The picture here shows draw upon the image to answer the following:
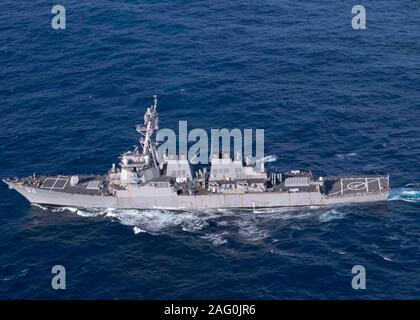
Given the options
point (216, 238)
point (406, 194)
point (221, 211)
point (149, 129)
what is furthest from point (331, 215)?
point (149, 129)

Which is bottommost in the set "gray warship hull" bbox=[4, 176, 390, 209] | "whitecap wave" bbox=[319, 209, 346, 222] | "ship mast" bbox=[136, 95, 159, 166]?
"whitecap wave" bbox=[319, 209, 346, 222]

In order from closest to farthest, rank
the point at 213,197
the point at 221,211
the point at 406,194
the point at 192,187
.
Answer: the point at 406,194, the point at 213,197, the point at 221,211, the point at 192,187

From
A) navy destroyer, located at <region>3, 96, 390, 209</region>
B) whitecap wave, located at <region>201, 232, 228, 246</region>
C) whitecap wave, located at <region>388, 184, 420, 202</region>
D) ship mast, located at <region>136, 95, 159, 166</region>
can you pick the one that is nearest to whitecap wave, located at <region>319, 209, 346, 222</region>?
navy destroyer, located at <region>3, 96, 390, 209</region>

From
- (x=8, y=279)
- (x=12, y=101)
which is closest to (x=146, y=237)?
(x=8, y=279)

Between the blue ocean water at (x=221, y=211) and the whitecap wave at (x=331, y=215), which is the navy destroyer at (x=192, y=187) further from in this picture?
the whitecap wave at (x=331, y=215)

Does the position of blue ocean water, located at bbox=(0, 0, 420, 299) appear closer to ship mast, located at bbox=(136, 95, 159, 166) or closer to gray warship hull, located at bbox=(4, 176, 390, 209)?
gray warship hull, located at bbox=(4, 176, 390, 209)

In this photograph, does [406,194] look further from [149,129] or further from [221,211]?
[149,129]
